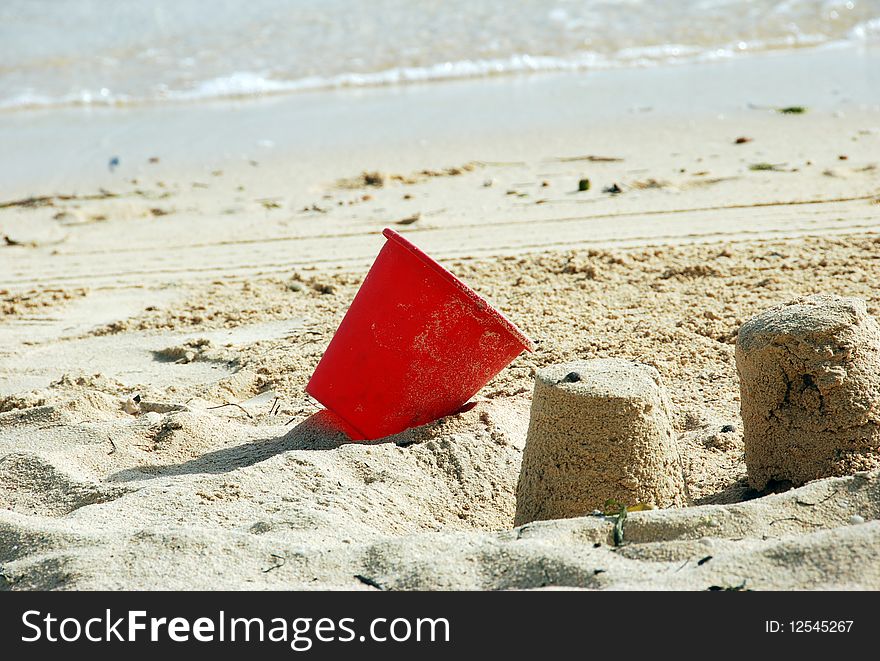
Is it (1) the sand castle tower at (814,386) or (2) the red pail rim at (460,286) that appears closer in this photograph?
(1) the sand castle tower at (814,386)

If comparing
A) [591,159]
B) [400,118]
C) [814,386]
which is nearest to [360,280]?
[591,159]

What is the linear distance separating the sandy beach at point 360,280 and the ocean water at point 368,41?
933mm

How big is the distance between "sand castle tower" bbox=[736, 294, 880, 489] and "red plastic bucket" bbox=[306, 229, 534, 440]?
0.72 metres

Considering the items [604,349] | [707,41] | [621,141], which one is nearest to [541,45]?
[707,41]

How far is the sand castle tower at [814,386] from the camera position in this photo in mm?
2670

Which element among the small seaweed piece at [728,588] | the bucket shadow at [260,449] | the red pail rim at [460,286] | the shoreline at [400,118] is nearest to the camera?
the small seaweed piece at [728,588]

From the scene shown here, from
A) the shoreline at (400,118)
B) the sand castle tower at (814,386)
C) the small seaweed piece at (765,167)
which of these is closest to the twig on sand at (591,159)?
the shoreline at (400,118)

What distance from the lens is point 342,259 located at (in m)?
5.45

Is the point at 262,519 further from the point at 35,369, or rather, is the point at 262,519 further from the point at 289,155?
the point at 289,155

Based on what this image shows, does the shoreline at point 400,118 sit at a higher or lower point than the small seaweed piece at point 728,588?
higher

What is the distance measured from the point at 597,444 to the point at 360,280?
2.70 meters

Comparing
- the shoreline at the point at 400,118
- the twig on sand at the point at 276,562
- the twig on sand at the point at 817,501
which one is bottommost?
the twig on sand at the point at 276,562

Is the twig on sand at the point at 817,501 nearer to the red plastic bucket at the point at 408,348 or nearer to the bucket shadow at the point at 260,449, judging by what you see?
the red plastic bucket at the point at 408,348

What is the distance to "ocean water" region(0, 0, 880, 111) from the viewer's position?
418 inches
